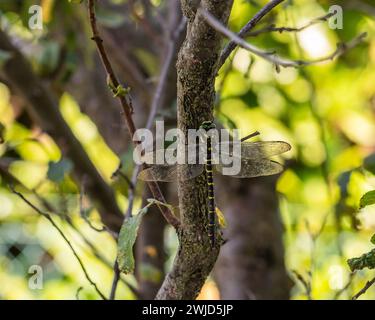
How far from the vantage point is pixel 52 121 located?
197 cm

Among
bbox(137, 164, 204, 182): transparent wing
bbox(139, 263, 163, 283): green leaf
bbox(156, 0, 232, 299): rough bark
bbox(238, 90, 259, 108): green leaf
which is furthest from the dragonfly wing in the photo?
bbox(238, 90, 259, 108): green leaf

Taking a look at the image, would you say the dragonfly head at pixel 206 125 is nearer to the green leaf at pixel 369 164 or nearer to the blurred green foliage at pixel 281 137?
the green leaf at pixel 369 164

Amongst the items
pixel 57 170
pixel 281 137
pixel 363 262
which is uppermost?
pixel 281 137

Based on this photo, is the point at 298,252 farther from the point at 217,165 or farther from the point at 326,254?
the point at 217,165

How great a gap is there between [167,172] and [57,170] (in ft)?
1.26

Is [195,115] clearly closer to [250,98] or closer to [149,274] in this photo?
[149,274]

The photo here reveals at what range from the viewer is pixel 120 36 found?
95.2 inches

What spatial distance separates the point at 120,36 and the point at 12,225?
0.87 m

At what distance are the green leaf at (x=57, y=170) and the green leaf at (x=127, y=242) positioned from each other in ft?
1.56

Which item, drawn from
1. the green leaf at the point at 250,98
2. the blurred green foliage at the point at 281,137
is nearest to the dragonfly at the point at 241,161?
the blurred green foliage at the point at 281,137

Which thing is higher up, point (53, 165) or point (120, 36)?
point (120, 36)

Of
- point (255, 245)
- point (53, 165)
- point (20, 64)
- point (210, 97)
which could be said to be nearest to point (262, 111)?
point (255, 245)

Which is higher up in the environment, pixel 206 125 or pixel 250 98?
pixel 250 98

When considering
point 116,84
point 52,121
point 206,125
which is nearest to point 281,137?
point 52,121
